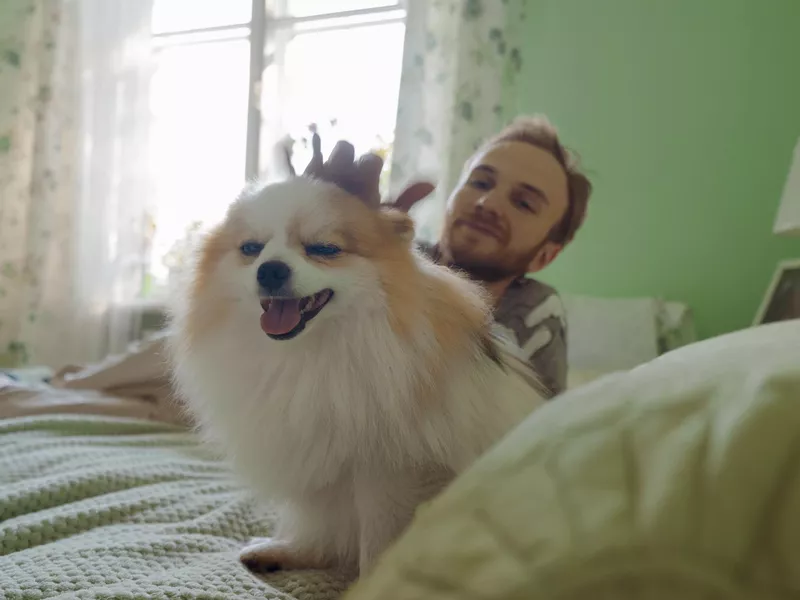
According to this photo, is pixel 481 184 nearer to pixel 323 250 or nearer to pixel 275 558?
pixel 323 250

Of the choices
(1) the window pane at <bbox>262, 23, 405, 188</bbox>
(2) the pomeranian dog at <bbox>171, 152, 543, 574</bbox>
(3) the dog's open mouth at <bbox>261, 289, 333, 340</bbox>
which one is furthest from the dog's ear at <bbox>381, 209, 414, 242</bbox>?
(1) the window pane at <bbox>262, 23, 405, 188</bbox>

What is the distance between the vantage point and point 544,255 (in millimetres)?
1328

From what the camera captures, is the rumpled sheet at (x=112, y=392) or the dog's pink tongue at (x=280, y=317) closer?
the dog's pink tongue at (x=280, y=317)

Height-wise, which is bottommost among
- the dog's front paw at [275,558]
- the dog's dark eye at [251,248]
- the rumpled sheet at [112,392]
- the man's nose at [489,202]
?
the rumpled sheet at [112,392]

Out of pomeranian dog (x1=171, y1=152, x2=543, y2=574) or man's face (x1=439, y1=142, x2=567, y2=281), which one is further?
man's face (x1=439, y1=142, x2=567, y2=281)

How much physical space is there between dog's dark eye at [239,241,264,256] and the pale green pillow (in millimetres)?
538

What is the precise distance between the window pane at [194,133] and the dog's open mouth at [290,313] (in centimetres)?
216

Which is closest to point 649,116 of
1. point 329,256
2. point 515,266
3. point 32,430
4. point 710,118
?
point 710,118

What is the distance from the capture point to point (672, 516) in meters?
0.27

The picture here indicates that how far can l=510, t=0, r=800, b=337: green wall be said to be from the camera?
6.45 ft

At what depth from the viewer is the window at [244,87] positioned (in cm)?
256

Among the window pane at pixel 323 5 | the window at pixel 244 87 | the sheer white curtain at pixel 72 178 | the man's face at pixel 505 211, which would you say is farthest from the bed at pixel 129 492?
the window pane at pixel 323 5

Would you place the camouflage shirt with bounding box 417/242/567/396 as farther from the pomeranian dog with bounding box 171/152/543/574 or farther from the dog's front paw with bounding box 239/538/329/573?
the dog's front paw with bounding box 239/538/329/573

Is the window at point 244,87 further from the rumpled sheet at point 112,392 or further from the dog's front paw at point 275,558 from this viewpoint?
the dog's front paw at point 275,558
